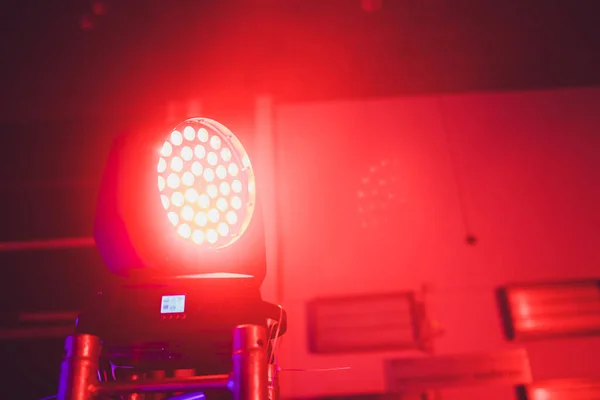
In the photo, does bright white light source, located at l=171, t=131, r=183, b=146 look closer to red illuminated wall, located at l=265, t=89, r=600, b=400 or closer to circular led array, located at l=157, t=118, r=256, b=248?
circular led array, located at l=157, t=118, r=256, b=248

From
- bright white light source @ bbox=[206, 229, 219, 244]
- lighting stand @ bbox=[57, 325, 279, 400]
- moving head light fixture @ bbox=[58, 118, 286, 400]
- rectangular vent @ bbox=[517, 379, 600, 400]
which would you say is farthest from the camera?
rectangular vent @ bbox=[517, 379, 600, 400]

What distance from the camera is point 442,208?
1.75 m

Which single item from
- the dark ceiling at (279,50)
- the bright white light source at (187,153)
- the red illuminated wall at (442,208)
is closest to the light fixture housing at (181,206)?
the bright white light source at (187,153)

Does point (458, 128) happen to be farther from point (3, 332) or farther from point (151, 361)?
point (3, 332)

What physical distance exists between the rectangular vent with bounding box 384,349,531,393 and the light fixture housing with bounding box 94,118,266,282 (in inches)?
36.6

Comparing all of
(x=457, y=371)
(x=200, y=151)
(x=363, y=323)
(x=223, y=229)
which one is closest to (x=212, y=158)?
(x=200, y=151)

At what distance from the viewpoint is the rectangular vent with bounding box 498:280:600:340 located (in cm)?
156

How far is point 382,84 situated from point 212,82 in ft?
2.64

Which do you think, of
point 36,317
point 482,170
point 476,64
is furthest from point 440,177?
point 36,317

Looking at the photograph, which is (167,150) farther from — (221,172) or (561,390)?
(561,390)

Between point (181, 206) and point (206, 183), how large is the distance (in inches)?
2.6

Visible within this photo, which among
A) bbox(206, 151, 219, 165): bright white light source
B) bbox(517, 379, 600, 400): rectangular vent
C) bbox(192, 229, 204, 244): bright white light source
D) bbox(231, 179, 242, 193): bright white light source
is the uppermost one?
bbox(206, 151, 219, 165): bright white light source

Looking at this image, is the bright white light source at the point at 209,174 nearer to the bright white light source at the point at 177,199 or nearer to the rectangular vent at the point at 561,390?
the bright white light source at the point at 177,199

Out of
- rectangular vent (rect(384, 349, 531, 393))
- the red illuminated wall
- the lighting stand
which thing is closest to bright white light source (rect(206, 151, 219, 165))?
the lighting stand
